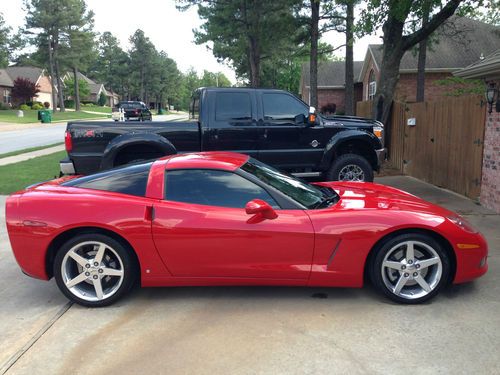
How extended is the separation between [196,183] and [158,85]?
8411 cm

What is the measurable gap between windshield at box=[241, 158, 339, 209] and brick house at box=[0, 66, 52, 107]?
228 ft

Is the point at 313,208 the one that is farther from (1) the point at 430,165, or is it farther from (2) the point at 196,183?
(1) the point at 430,165

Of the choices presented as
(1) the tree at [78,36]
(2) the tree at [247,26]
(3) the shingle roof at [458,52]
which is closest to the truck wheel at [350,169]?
(2) the tree at [247,26]

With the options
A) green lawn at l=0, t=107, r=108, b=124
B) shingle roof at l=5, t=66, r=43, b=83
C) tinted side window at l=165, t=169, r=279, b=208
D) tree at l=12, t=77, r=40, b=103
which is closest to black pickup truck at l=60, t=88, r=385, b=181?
tinted side window at l=165, t=169, r=279, b=208

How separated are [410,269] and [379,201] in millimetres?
707

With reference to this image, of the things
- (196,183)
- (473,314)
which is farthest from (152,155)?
(473,314)

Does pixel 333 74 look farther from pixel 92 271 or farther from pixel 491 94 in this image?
pixel 92 271

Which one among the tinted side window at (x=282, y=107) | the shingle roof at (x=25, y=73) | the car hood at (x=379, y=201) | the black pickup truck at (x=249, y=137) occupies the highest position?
the shingle roof at (x=25, y=73)

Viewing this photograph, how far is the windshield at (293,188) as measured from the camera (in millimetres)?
4184

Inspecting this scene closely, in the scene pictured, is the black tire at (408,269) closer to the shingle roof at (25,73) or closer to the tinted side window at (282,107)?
the tinted side window at (282,107)

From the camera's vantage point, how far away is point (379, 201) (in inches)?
169

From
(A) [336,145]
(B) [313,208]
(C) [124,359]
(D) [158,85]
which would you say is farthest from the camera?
(D) [158,85]

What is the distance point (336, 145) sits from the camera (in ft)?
27.1

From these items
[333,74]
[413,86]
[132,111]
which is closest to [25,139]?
[132,111]
